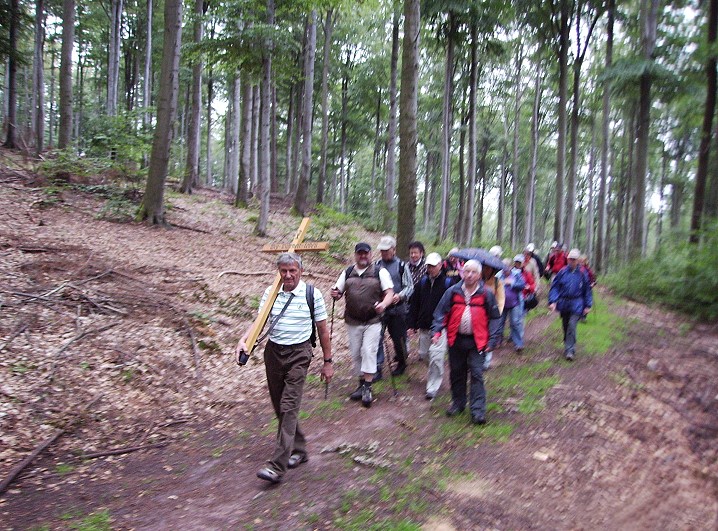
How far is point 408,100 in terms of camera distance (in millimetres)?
10164

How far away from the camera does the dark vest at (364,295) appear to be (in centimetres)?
641

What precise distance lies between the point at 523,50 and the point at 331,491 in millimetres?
28459

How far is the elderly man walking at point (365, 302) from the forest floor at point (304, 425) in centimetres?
58

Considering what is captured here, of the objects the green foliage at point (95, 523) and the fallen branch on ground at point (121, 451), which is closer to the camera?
the green foliage at point (95, 523)

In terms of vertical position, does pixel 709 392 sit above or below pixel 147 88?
below

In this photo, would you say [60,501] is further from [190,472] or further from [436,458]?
[436,458]

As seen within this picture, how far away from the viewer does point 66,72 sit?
15977 millimetres

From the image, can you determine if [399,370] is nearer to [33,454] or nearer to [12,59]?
[33,454]

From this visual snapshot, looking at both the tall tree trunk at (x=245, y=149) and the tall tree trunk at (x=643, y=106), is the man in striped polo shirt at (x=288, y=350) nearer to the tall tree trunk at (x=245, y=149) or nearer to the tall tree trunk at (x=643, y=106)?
the tall tree trunk at (x=643, y=106)

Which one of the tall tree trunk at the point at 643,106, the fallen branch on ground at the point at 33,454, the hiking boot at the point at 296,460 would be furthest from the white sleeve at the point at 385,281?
the tall tree trunk at the point at 643,106

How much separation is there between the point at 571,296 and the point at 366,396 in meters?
3.98

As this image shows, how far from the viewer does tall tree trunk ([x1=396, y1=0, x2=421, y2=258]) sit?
33.1 feet

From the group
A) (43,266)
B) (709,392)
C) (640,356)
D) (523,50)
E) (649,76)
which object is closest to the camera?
(709,392)

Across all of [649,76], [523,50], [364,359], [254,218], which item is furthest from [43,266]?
[523,50]
